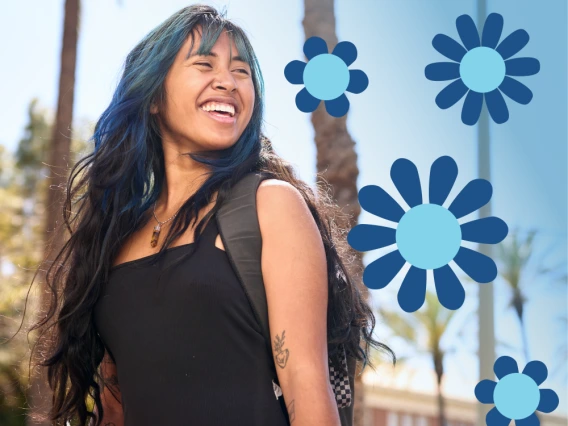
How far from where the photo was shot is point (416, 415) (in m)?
19.6

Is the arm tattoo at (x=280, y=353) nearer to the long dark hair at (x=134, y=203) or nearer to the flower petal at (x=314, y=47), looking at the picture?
the long dark hair at (x=134, y=203)

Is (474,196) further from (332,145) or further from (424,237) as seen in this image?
(332,145)

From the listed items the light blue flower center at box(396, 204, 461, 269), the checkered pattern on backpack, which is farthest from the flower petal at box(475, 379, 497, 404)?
the checkered pattern on backpack

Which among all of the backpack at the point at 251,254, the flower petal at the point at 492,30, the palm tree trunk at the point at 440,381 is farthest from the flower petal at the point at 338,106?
the palm tree trunk at the point at 440,381

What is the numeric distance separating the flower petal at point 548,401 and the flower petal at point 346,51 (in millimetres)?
1490

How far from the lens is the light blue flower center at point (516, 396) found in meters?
2.92

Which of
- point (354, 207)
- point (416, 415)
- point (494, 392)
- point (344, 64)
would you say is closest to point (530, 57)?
point (344, 64)

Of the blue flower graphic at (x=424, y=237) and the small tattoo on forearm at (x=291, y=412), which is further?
the blue flower graphic at (x=424, y=237)

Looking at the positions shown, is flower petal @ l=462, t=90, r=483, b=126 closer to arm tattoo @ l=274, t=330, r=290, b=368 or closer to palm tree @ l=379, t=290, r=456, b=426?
arm tattoo @ l=274, t=330, r=290, b=368

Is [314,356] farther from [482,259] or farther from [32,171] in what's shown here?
[32,171]

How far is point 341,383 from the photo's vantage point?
198 cm

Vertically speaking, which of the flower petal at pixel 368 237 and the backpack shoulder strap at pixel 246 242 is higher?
the backpack shoulder strap at pixel 246 242

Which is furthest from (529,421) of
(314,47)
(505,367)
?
(314,47)

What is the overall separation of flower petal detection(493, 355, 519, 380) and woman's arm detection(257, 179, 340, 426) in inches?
51.7
